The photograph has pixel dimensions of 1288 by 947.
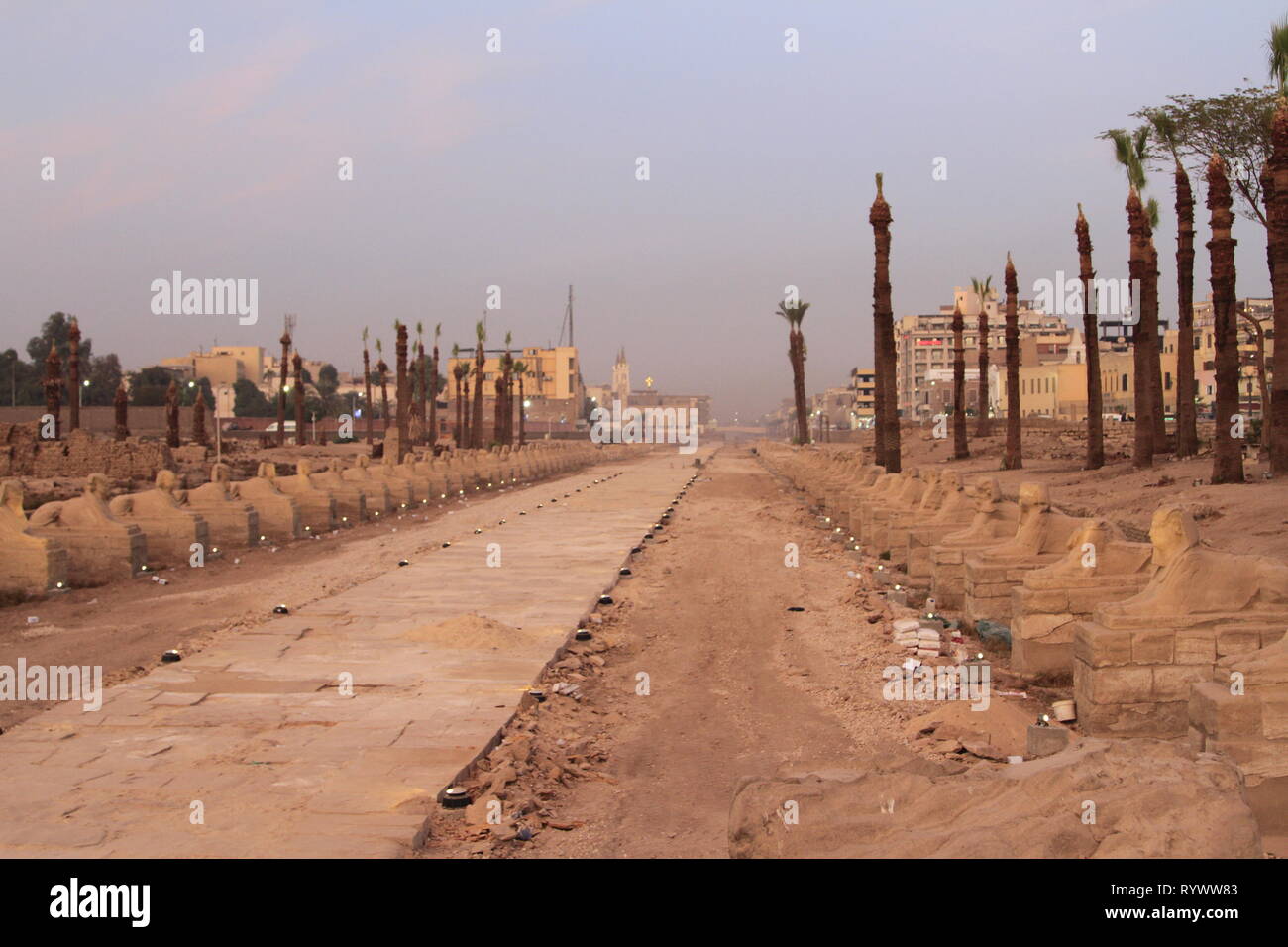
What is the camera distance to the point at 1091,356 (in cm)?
2898

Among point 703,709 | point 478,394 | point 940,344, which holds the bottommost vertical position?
point 703,709

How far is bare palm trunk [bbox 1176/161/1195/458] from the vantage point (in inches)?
1008

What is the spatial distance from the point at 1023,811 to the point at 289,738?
4.66 meters

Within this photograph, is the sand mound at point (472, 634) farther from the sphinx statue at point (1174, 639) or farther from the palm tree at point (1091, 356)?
the palm tree at point (1091, 356)

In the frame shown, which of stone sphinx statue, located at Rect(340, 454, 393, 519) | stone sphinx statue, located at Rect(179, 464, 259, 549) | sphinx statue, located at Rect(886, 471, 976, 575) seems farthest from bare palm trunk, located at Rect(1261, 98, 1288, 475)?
stone sphinx statue, located at Rect(340, 454, 393, 519)

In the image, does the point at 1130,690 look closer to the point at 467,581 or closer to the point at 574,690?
the point at 574,690

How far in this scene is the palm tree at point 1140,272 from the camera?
2542 centimetres

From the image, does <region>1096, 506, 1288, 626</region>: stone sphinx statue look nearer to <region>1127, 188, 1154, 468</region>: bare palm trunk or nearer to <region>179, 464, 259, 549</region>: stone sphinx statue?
<region>179, 464, 259, 549</region>: stone sphinx statue

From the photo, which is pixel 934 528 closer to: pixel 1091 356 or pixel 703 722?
pixel 703 722

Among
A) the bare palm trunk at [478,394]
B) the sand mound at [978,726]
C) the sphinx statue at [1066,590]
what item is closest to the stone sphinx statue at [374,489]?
the sphinx statue at [1066,590]

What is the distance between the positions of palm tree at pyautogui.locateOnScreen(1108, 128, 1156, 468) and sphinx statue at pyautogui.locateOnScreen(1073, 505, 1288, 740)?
19758mm

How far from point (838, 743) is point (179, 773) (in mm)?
4295

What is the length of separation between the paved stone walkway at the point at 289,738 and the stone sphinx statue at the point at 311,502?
10.7 metres

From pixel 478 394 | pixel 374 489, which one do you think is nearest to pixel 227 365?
pixel 478 394
